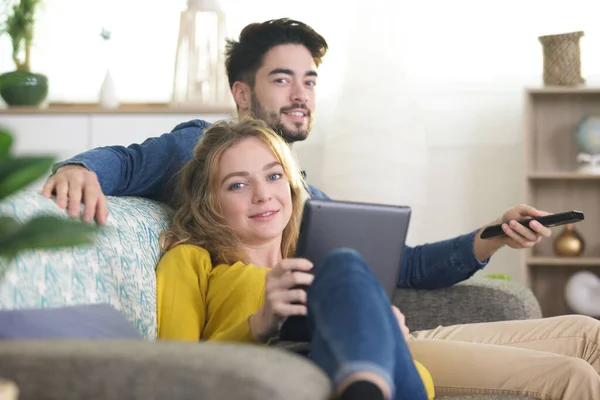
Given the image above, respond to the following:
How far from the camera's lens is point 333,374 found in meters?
1.12

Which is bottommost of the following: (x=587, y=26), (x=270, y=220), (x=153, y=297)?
(x=153, y=297)

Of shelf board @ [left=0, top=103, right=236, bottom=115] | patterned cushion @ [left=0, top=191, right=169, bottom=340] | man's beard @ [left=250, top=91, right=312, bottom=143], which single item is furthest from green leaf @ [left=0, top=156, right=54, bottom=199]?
shelf board @ [left=0, top=103, right=236, bottom=115]

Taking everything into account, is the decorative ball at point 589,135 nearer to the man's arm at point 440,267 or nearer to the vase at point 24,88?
the man's arm at point 440,267

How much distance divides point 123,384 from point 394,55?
11.4 feet

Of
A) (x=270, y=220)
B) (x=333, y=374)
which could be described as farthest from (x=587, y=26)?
(x=333, y=374)

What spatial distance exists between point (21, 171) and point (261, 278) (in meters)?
1.04

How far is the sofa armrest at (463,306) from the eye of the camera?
2273mm

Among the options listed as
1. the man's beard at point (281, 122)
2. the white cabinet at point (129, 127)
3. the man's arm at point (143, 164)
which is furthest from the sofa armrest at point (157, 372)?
the white cabinet at point (129, 127)

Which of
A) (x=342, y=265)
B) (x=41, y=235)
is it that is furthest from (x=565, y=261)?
(x=41, y=235)

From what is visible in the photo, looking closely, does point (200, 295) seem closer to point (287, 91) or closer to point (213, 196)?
point (213, 196)

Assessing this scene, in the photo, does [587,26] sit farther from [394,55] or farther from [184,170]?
[184,170]

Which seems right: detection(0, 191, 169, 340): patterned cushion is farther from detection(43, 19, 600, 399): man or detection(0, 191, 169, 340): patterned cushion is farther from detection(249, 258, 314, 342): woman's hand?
detection(249, 258, 314, 342): woman's hand

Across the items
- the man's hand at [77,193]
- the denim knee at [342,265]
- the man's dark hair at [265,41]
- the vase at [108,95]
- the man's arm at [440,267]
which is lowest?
the man's arm at [440,267]

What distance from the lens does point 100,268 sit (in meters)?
1.64
